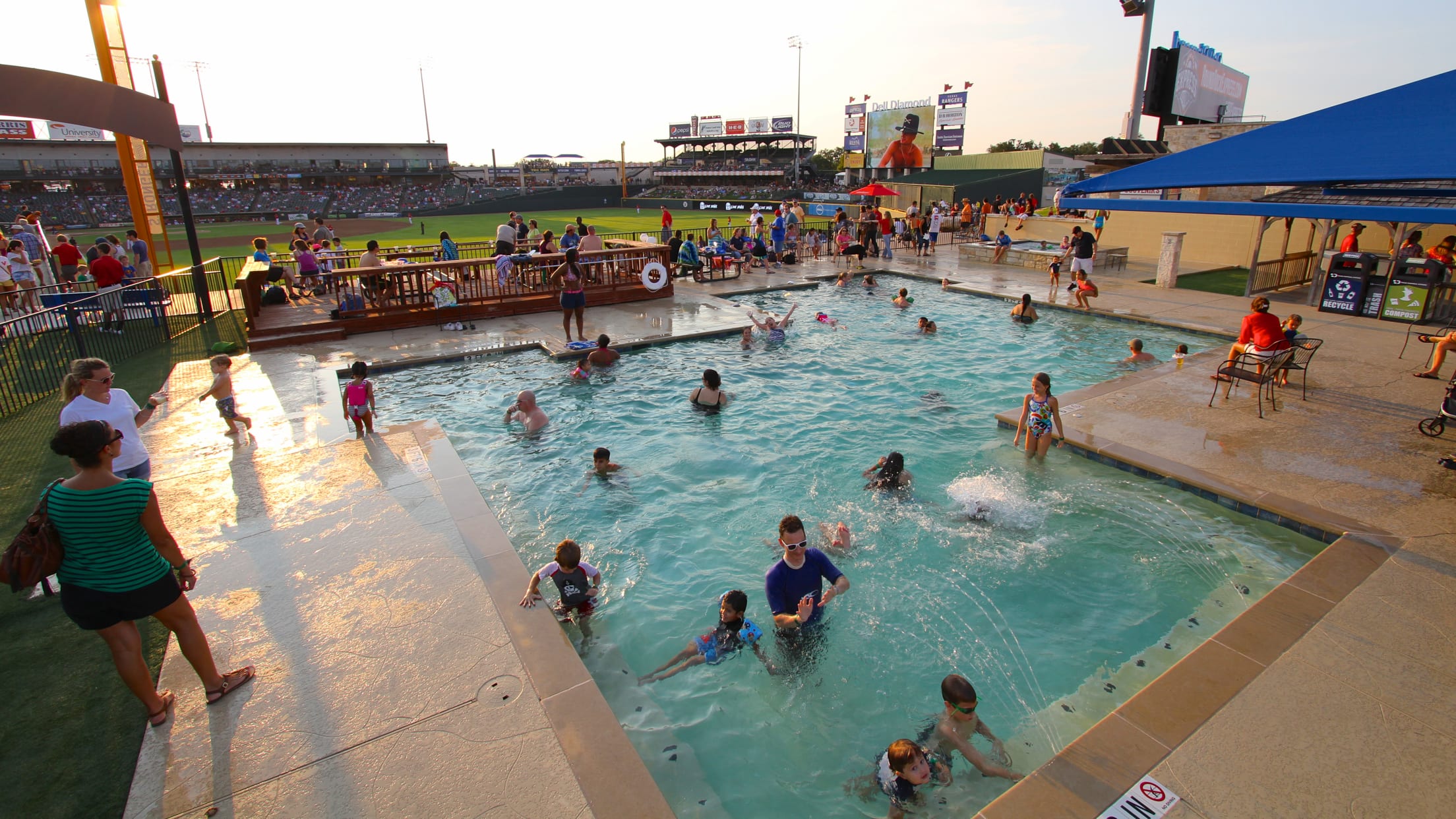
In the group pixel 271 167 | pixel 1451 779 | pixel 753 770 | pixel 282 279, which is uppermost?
pixel 271 167

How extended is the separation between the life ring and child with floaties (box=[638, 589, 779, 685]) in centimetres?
1286

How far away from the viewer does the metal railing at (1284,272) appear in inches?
688

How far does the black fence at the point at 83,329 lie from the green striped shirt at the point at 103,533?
25.2ft

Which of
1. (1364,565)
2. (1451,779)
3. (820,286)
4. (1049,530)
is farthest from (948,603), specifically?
(820,286)

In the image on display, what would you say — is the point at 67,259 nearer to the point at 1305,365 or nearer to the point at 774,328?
the point at 774,328

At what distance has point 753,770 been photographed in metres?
4.27

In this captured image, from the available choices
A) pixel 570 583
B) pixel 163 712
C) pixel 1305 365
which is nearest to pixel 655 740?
pixel 570 583

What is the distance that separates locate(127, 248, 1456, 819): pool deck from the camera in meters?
3.52

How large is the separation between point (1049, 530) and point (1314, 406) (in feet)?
18.3

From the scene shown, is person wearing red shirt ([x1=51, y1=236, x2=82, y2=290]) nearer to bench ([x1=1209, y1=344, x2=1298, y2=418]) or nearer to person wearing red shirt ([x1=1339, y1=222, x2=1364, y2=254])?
bench ([x1=1209, y1=344, x2=1298, y2=418])

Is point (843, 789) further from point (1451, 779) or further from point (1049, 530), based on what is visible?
point (1049, 530)

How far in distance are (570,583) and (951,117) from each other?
66.6 meters

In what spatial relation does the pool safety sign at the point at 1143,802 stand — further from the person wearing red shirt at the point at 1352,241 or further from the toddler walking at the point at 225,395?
the person wearing red shirt at the point at 1352,241

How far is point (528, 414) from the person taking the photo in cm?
912
